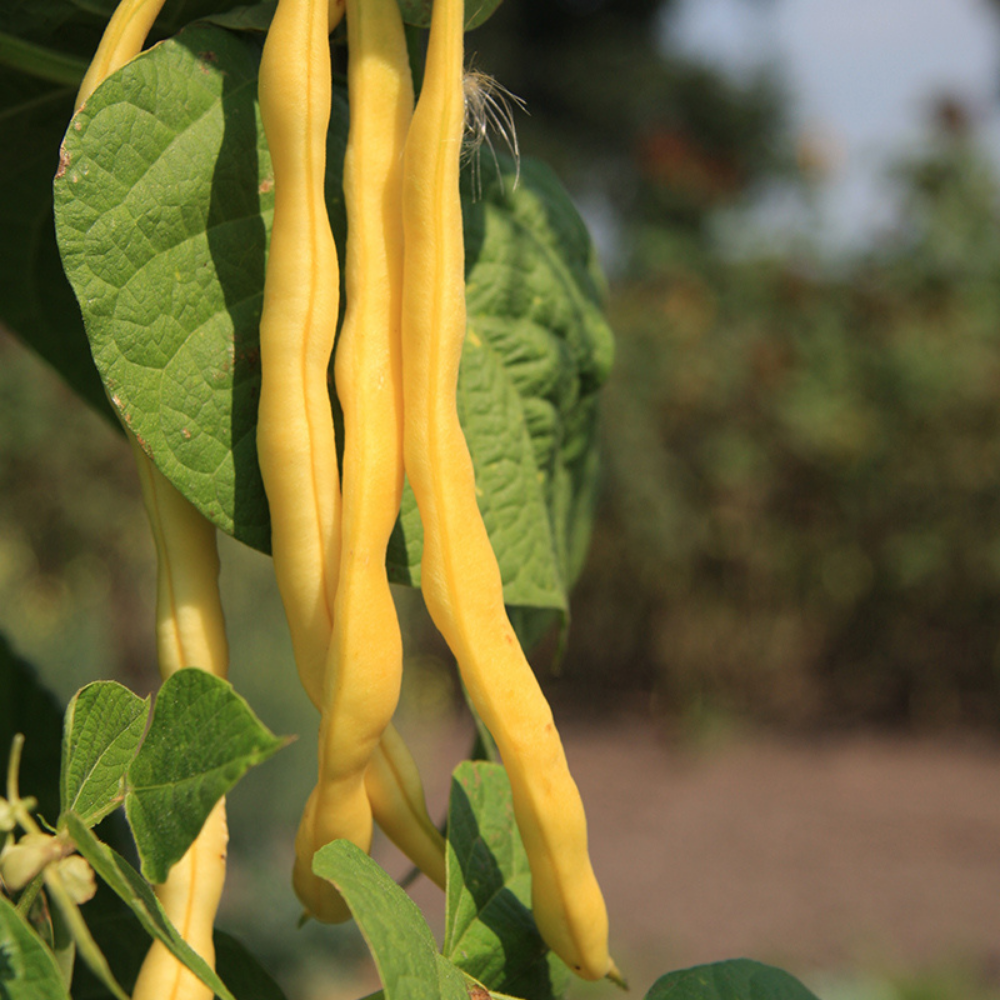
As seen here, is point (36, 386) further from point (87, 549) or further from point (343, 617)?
point (343, 617)

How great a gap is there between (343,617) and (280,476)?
0.19ft

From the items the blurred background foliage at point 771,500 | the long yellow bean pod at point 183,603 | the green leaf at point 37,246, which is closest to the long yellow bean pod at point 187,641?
the long yellow bean pod at point 183,603

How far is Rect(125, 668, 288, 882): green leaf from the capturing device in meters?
0.28

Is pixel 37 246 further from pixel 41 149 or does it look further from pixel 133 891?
pixel 133 891

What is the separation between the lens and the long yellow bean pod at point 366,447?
350 mm

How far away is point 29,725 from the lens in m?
0.57

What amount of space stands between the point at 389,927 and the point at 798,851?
3.63 m

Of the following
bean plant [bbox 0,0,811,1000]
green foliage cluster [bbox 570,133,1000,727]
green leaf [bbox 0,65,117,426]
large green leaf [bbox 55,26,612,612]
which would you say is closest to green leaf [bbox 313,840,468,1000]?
bean plant [bbox 0,0,811,1000]

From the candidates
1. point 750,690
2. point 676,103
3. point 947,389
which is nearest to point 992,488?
point 947,389

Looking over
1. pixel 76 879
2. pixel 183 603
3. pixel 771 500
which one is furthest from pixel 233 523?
pixel 771 500

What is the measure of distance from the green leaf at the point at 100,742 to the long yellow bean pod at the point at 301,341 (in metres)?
0.07

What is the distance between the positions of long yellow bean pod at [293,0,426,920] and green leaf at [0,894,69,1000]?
0.11 m

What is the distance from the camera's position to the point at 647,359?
4453mm

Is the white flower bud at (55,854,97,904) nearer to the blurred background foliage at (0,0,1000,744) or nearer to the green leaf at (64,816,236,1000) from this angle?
the green leaf at (64,816,236,1000)
